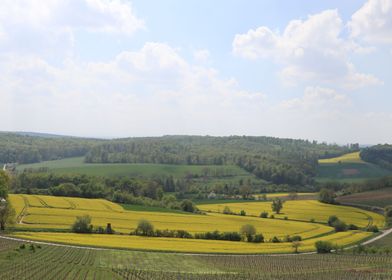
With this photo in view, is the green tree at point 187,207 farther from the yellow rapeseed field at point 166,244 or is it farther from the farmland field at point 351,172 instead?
the farmland field at point 351,172

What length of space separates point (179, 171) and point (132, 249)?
11824cm

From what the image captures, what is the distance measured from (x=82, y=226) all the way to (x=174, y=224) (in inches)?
723

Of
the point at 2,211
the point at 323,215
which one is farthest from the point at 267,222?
the point at 2,211

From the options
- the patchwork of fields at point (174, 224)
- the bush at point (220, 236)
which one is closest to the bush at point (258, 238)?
the patchwork of fields at point (174, 224)

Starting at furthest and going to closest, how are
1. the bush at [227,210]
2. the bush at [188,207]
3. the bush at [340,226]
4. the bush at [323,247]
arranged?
1. the bush at [227,210]
2. the bush at [188,207]
3. the bush at [340,226]
4. the bush at [323,247]

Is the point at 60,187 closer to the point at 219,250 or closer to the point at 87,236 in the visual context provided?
the point at 87,236

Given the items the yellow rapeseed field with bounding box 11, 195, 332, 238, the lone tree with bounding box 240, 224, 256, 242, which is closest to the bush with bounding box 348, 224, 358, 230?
the yellow rapeseed field with bounding box 11, 195, 332, 238

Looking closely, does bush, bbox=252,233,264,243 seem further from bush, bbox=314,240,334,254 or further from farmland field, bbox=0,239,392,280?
farmland field, bbox=0,239,392,280

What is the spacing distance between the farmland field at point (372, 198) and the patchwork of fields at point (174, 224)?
6.19 metres

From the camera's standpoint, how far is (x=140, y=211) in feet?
345

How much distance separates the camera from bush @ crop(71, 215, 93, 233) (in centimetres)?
7656

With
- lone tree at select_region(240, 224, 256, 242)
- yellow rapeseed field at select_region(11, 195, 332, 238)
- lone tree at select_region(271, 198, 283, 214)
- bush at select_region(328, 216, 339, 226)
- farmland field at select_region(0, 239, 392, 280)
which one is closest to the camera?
farmland field at select_region(0, 239, 392, 280)

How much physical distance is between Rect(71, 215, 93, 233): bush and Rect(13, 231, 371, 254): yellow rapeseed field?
319 centimetres

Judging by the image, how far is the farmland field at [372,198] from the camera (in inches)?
4897
